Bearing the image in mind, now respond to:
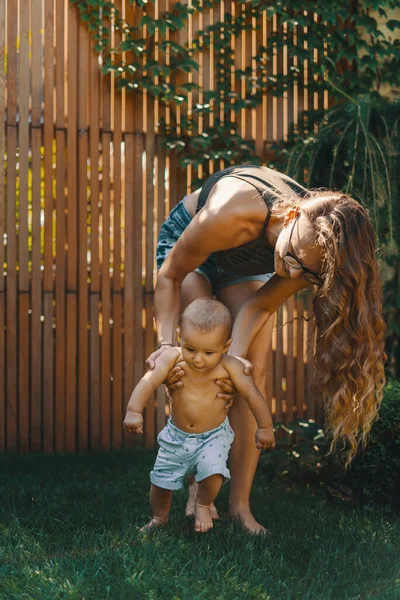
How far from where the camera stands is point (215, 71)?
5059 mm

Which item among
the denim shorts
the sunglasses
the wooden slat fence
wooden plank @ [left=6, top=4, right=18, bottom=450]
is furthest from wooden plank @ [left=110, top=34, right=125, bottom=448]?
the sunglasses

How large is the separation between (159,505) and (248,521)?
37cm

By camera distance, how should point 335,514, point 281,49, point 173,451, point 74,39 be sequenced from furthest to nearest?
point 281,49 < point 74,39 < point 335,514 < point 173,451

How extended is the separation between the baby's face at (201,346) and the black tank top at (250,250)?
1.20ft

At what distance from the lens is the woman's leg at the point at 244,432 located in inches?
123

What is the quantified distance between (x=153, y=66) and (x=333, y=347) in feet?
8.99

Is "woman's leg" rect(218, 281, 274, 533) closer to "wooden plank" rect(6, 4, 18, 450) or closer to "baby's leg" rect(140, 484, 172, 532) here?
"baby's leg" rect(140, 484, 172, 532)

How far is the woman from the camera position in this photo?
2596 mm

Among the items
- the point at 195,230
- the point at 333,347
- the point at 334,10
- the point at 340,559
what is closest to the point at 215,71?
the point at 334,10

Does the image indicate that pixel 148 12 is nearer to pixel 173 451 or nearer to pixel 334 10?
pixel 334 10

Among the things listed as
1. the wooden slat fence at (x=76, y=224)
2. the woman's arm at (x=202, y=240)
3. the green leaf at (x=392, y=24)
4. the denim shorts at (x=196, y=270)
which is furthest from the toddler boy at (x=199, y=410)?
the green leaf at (x=392, y=24)

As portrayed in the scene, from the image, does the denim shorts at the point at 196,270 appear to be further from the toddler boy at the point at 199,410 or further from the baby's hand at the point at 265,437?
the baby's hand at the point at 265,437

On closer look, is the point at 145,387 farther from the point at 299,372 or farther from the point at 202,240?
the point at 299,372

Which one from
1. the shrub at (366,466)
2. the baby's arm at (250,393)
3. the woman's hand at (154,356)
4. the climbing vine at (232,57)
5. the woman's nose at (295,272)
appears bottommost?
the shrub at (366,466)
